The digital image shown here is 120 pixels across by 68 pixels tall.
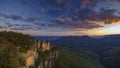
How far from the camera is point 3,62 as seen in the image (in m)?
110

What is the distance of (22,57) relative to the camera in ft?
406

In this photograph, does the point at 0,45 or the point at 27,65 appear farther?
the point at 27,65

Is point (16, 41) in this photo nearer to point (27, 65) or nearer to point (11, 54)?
point (27, 65)

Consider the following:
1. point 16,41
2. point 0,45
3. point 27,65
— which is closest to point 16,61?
point 0,45

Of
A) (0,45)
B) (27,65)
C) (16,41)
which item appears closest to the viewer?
(0,45)

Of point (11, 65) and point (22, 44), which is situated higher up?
point (22, 44)

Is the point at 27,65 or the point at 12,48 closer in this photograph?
the point at 12,48

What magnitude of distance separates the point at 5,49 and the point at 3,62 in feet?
28.1

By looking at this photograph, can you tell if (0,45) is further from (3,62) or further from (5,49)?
(3,62)

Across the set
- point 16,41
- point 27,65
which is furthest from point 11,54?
point 16,41

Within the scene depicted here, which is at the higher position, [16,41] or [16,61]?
[16,41]

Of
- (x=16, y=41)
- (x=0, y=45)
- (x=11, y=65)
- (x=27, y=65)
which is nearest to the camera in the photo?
(x=11, y=65)

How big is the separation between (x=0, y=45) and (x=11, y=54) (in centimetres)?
786

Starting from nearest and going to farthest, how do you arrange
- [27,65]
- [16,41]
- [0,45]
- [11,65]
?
[11,65], [0,45], [27,65], [16,41]
